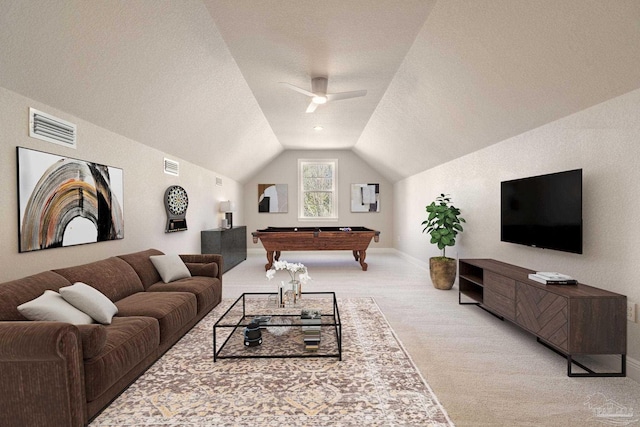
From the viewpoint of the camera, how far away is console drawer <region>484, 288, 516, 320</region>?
3.09 meters

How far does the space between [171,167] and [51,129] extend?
227 centimetres

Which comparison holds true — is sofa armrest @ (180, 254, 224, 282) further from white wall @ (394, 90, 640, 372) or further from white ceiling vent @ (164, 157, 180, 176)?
white wall @ (394, 90, 640, 372)

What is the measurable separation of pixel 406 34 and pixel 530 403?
319cm

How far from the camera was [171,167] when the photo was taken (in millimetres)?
5094

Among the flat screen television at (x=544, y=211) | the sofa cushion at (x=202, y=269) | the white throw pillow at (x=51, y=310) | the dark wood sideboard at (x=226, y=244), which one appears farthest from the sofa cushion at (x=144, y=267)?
the flat screen television at (x=544, y=211)

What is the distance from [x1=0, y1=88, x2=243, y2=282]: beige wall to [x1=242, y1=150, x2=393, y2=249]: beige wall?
8.53 feet

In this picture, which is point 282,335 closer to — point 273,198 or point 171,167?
point 171,167

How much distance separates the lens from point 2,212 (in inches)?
94.7

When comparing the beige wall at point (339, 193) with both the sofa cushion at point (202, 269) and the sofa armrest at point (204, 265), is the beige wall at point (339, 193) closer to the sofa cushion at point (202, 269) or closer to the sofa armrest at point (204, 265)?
the sofa armrest at point (204, 265)

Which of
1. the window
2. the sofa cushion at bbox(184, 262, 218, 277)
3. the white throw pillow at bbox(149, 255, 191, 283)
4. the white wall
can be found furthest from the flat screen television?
the window

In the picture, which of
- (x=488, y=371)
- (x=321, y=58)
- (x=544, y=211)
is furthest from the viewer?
(x=321, y=58)

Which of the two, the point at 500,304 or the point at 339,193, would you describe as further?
the point at 339,193

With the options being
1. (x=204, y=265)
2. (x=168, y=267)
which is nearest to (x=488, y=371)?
(x=204, y=265)

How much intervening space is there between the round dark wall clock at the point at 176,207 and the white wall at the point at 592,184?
4.60 meters
